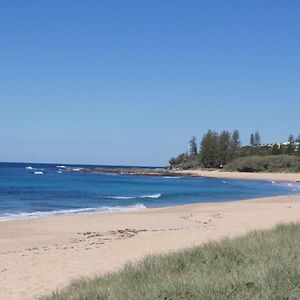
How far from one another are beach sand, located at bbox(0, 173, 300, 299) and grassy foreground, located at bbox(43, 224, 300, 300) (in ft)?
8.57

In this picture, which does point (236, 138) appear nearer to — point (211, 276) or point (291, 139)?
point (291, 139)

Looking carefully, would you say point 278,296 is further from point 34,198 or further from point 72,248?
point 34,198

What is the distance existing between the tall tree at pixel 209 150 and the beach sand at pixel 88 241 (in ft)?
334

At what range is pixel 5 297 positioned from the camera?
29.6ft

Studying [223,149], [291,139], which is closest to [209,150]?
[223,149]

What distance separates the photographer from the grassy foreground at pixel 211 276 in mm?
5406

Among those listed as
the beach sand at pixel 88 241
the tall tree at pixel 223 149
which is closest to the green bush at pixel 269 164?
the tall tree at pixel 223 149

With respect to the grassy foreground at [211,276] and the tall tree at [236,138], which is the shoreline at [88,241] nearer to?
the grassy foreground at [211,276]

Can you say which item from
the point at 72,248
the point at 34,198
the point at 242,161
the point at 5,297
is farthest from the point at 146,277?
the point at 242,161

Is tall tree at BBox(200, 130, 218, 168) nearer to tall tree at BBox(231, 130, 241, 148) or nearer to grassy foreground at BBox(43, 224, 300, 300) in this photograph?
tall tree at BBox(231, 130, 241, 148)

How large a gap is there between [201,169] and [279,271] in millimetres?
127284

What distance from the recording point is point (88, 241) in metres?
16.8

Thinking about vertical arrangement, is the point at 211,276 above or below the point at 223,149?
below

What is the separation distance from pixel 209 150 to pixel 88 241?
113 m
